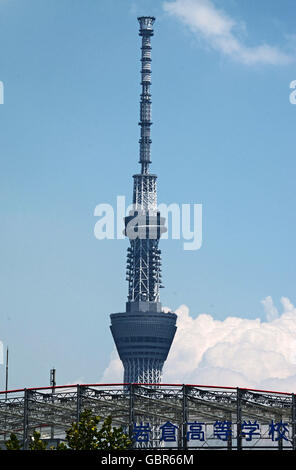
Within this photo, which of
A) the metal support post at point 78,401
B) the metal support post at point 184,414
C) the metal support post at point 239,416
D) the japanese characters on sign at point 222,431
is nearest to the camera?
the metal support post at point 78,401

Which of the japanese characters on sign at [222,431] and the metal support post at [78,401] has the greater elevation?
the metal support post at [78,401]

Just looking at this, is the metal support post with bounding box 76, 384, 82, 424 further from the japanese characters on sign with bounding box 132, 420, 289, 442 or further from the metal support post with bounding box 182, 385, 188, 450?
the metal support post with bounding box 182, 385, 188, 450

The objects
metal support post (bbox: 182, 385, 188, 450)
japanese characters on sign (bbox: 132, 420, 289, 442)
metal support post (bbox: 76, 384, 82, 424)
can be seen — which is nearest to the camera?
metal support post (bbox: 76, 384, 82, 424)

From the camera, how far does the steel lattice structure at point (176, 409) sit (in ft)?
338

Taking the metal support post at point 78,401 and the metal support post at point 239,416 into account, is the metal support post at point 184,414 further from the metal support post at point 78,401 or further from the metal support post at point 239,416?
the metal support post at point 78,401

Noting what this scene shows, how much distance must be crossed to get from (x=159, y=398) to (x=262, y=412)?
11.1 m

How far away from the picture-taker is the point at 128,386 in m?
105

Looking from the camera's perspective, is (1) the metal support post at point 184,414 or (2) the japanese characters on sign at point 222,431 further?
(2) the japanese characters on sign at point 222,431

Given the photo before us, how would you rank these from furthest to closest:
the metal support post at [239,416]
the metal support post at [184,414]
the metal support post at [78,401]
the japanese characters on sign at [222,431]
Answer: the metal support post at [239,416] → the japanese characters on sign at [222,431] → the metal support post at [184,414] → the metal support post at [78,401]

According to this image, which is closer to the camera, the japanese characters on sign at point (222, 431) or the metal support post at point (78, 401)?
the metal support post at point (78, 401)

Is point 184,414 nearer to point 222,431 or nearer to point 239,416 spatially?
point 222,431

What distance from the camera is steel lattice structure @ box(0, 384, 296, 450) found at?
103 meters

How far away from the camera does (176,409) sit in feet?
344
